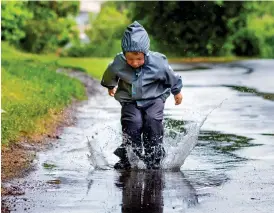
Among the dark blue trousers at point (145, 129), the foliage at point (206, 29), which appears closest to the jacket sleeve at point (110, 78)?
the dark blue trousers at point (145, 129)

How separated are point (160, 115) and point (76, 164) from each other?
3.47 feet

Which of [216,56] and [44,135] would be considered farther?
[216,56]

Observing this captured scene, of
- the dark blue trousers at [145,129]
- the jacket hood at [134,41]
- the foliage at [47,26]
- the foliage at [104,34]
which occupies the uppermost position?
the jacket hood at [134,41]

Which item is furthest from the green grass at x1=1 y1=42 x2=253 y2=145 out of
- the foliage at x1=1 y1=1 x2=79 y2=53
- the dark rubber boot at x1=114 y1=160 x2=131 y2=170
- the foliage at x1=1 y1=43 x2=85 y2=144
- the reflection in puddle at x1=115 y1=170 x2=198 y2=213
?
the foliage at x1=1 y1=1 x2=79 y2=53

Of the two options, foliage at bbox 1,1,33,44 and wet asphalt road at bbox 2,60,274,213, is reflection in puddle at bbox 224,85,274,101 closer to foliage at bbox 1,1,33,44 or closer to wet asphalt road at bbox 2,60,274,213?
wet asphalt road at bbox 2,60,274,213

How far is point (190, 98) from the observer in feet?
54.9

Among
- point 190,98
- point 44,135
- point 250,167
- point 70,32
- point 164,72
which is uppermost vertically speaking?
point 164,72

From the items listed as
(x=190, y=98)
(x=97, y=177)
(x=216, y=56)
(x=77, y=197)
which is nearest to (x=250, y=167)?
(x=97, y=177)

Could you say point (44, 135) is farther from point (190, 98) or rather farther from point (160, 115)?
point (190, 98)

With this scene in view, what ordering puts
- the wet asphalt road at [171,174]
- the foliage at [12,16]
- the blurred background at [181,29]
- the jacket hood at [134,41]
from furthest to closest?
the blurred background at [181,29], the foliage at [12,16], the jacket hood at [134,41], the wet asphalt road at [171,174]

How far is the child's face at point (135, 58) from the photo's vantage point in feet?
27.5

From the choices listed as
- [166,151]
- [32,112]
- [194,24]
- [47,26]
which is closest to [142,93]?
[166,151]

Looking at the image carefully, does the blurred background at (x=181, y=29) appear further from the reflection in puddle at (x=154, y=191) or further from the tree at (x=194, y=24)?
the reflection in puddle at (x=154, y=191)

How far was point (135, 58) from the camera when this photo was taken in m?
8.37
